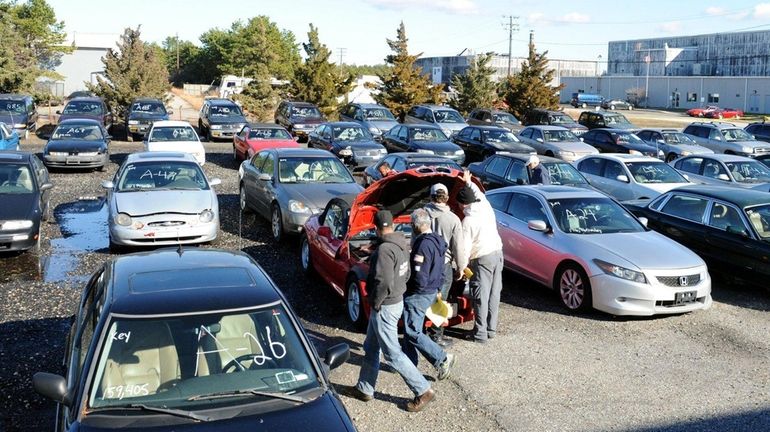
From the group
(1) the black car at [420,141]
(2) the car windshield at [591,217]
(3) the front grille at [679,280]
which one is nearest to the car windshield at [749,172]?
(1) the black car at [420,141]

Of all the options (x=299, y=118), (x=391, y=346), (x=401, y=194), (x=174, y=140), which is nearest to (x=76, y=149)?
(x=174, y=140)

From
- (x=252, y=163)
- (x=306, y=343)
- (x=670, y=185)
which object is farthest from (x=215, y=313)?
(x=670, y=185)

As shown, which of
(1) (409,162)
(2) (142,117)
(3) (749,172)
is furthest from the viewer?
(2) (142,117)

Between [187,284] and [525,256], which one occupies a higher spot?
[187,284]

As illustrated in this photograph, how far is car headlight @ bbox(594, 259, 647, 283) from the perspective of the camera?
9.03 meters

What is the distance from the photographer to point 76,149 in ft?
67.5

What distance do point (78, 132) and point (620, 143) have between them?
1804 centimetres

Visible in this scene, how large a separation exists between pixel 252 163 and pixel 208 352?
10.9m

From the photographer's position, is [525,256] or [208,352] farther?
[525,256]

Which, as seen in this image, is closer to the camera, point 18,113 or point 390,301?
point 390,301

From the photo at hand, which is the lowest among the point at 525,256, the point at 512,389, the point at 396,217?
the point at 512,389

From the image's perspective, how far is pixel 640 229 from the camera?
10.5 meters

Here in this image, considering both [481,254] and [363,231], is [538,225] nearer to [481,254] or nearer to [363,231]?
[481,254]

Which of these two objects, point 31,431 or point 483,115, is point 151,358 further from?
point 483,115
